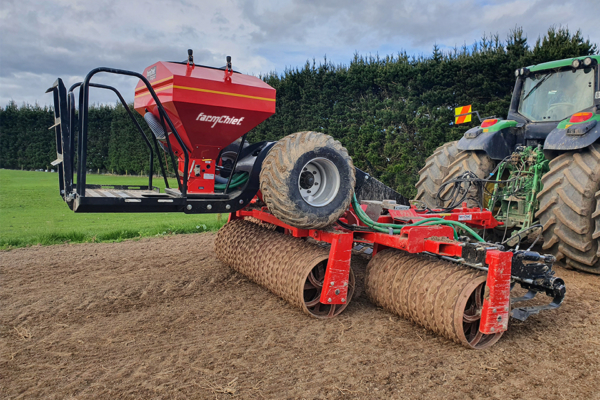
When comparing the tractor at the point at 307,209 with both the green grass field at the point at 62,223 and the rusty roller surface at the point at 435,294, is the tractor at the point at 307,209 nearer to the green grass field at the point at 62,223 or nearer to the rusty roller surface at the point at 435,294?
the rusty roller surface at the point at 435,294

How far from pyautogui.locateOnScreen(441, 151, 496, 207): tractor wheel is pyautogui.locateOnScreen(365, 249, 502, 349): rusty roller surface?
Answer: 2107 mm

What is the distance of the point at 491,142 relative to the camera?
222 inches

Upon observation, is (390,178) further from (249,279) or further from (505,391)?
(505,391)

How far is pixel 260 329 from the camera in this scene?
3.61 metres

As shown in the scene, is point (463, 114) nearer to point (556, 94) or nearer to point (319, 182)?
point (556, 94)

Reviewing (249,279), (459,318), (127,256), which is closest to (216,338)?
(249,279)

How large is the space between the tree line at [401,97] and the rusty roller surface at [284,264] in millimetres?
6597

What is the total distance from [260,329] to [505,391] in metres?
1.82

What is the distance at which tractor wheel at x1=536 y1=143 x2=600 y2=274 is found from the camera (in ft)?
15.1

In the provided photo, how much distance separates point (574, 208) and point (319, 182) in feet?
9.19

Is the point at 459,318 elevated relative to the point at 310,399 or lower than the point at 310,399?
elevated

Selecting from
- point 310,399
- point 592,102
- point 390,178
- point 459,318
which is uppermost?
point 592,102

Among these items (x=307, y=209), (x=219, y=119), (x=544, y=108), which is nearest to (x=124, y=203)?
(x=219, y=119)

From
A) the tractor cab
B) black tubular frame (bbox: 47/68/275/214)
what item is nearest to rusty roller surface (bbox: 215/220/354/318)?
black tubular frame (bbox: 47/68/275/214)
